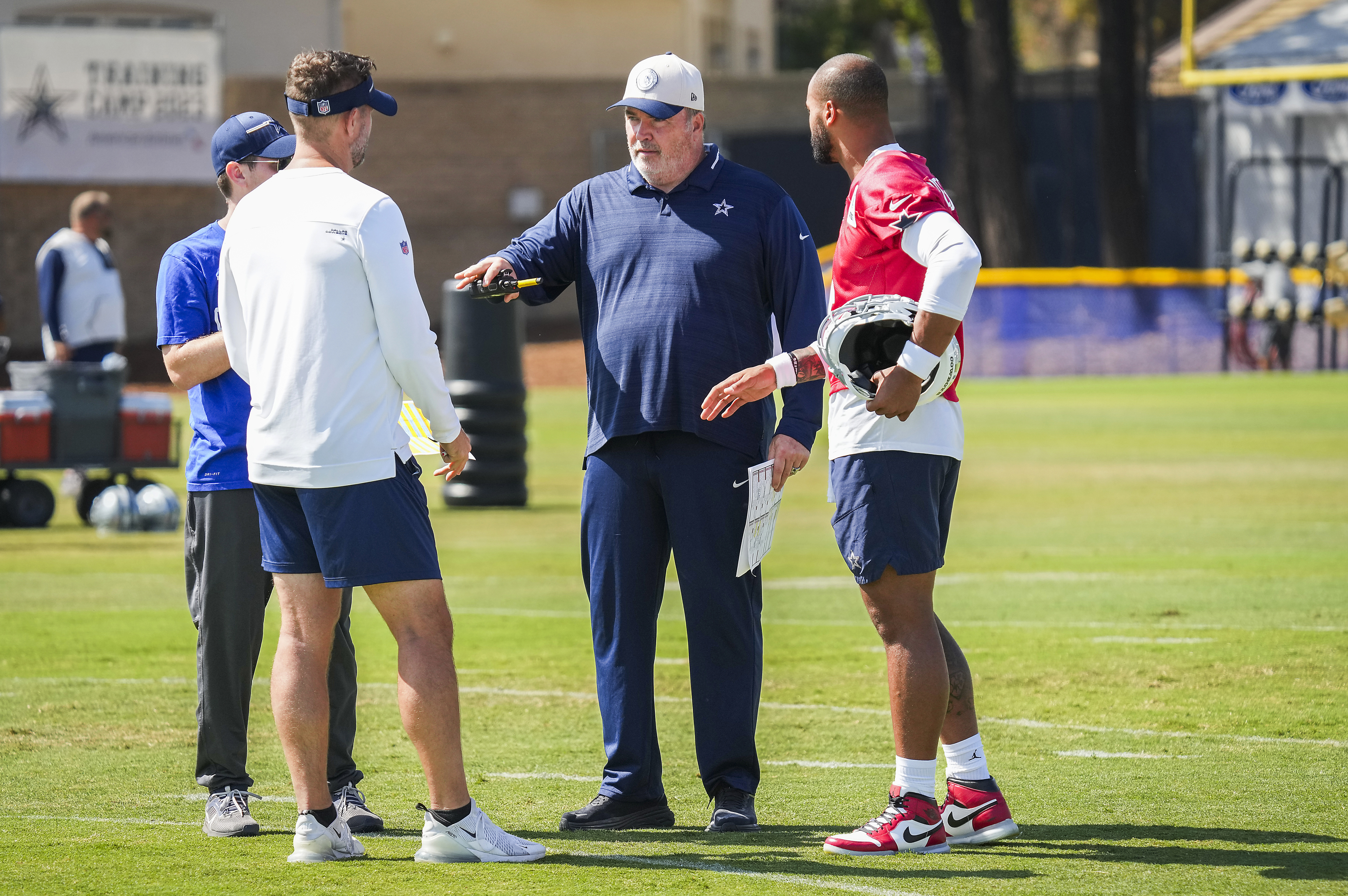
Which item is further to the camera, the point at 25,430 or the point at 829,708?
the point at 25,430

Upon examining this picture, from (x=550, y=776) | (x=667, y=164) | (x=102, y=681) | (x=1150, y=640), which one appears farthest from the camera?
(x=1150, y=640)

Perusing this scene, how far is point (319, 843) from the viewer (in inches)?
209

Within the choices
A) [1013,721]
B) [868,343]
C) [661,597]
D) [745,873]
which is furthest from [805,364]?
[1013,721]

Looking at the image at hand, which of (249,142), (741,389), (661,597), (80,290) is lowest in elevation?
(661,597)

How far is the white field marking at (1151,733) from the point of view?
6914mm

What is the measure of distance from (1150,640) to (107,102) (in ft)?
91.2

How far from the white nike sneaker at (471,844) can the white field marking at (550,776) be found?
125 cm

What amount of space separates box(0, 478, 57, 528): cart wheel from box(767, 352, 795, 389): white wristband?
10579 mm

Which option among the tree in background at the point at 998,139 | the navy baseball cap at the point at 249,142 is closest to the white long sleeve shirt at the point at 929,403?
the navy baseball cap at the point at 249,142

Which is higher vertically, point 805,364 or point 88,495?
point 805,364

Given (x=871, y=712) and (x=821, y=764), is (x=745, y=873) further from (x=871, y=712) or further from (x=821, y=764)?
(x=871, y=712)

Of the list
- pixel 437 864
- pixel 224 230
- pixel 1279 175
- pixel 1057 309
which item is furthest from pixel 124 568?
pixel 1279 175

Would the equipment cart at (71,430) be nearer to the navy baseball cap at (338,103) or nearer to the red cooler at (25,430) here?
the red cooler at (25,430)

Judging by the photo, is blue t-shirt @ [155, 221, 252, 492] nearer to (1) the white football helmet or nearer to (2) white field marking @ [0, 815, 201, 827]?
(2) white field marking @ [0, 815, 201, 827]
